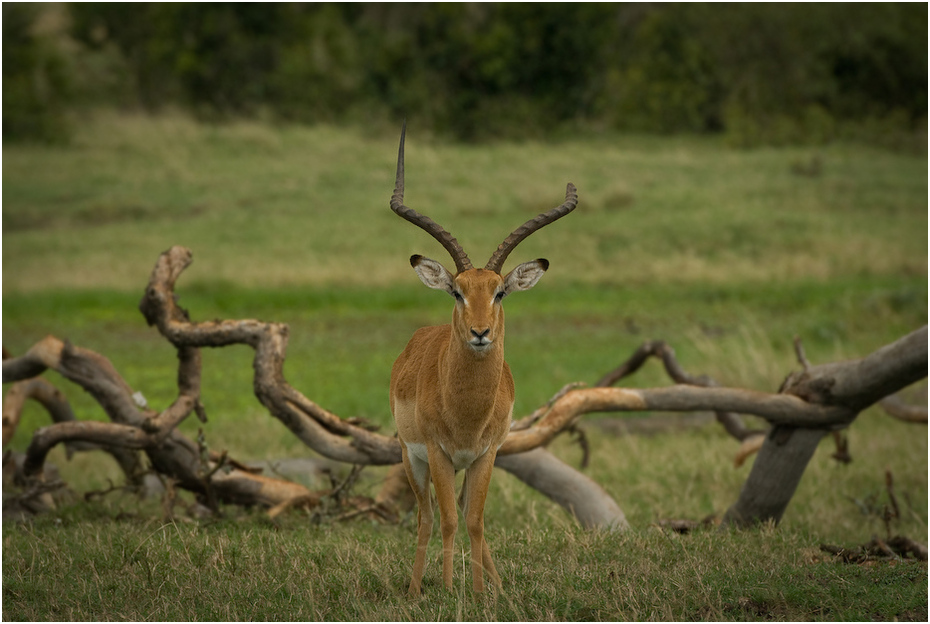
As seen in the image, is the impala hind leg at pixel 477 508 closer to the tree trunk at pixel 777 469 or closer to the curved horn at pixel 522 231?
the curved horn at pixel 522 231

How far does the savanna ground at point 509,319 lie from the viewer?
586 cm

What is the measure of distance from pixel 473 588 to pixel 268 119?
3691 centimetres

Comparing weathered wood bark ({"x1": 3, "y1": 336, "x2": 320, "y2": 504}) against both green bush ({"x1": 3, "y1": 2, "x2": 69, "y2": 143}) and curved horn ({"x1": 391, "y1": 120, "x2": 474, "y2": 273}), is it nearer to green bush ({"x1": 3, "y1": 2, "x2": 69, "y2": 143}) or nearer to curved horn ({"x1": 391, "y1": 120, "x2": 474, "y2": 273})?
curved horn ({"x1": 391, "y1": 120, "x2": 474, "y2": 273})

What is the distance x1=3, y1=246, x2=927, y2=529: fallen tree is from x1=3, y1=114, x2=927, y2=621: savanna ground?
312 millimetres

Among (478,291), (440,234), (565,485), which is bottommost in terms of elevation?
(565,485)

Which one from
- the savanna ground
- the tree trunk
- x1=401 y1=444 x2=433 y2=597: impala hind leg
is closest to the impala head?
x1=401 y1=444 x2=433 y2=597: impala hind leg

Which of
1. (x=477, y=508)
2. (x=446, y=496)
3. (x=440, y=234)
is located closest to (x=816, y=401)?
(x=477, y=508)

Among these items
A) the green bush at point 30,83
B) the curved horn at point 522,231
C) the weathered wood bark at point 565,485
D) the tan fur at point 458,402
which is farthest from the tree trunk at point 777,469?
the green bush at point 30,83

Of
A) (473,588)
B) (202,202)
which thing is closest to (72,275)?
(202,202)

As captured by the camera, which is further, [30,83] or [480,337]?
[30,83]

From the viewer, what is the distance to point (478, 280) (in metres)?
4.80

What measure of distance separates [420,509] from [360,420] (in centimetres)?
255

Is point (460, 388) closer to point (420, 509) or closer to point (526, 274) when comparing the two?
point (526, 274)

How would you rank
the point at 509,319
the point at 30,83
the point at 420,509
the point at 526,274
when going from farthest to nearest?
the point at 30,83
the point at 509,319
the point at 420,509
the point at 526,274
